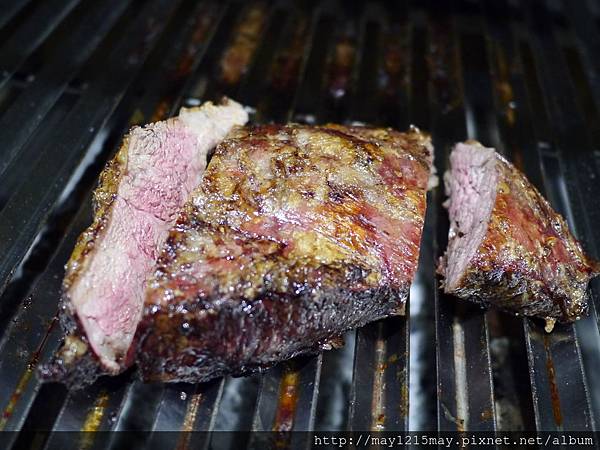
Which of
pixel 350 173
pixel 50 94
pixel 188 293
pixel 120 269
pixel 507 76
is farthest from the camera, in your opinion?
pixel 507 76

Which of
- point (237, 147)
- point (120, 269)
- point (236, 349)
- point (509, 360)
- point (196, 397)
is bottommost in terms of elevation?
point (509, 360)

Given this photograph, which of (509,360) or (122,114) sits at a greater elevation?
(122,114)

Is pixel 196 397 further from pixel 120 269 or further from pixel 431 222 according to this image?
pixel 431 222

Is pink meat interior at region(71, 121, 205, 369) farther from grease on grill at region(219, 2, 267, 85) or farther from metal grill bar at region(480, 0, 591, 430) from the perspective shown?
metal grill bar at region(480, 0, 591, 430)

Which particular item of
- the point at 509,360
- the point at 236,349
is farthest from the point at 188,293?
the point at 509,360

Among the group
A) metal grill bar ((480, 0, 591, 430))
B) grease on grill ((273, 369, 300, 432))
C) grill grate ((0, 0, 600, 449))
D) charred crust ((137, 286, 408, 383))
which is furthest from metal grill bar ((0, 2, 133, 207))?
metal grill bar ((480, 0, 591, 430))

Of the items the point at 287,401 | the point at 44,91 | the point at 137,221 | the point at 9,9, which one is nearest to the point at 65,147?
the point at 44,91

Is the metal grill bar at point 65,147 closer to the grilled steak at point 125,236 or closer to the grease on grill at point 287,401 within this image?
the grilled steak at point 125,236
